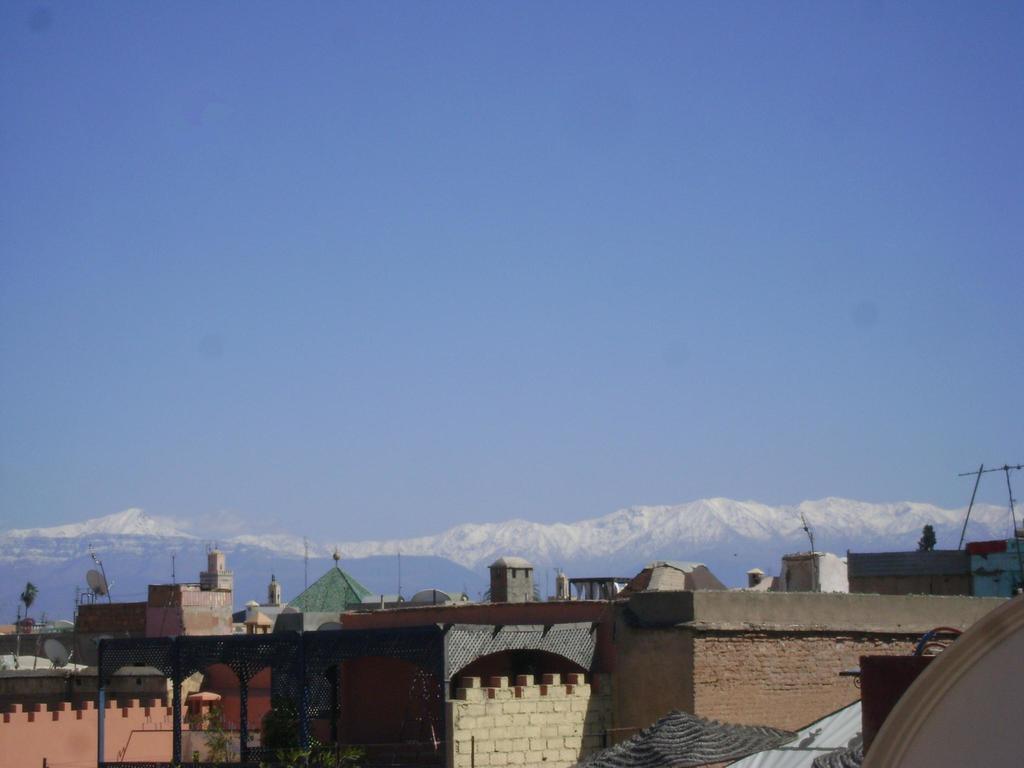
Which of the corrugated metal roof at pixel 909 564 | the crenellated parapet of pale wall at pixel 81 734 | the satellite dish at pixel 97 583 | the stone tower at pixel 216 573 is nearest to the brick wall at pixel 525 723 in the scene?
the crenellated parapet of pale wall at pixel 81 734

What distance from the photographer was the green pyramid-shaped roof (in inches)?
2137

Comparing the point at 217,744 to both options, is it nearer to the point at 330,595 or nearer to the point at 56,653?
the point at 56,653

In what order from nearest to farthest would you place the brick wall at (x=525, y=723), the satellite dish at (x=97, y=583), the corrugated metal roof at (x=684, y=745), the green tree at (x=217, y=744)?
the corrugated metal roof at (x=684, y=745) < the brick wall at (x=525, y=723) < the green tree at (x=217, y=744) < the satellite dish at (x=97, y=583)

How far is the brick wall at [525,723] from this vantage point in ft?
76.1

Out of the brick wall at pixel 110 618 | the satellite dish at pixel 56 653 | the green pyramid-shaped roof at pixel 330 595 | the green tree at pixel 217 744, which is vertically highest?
the green pyramid-shaped roof at pixel 330 595

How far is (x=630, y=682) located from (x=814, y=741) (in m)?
7.53

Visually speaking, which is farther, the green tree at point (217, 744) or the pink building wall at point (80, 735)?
the pink building wall at point (80, 735)

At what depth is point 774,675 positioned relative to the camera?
25.2 m

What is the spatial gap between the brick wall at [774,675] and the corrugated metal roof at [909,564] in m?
9.62

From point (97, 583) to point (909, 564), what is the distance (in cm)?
Result: 2477

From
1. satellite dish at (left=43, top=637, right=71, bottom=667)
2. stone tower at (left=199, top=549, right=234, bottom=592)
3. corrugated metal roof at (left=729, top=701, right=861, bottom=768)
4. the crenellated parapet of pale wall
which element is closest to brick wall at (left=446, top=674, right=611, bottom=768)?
corrugated metal roof at (left=729, top=701, right=861, bottom=768)

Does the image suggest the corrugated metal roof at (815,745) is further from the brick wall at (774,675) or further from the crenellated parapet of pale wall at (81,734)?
the crenellated parapet of pale wall at (81,734)

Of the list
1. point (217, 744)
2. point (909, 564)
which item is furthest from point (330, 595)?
point (217, 744)

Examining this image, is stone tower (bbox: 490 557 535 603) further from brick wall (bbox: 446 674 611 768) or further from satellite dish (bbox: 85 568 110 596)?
satellite dish (bbox: 85 568 110 596)
